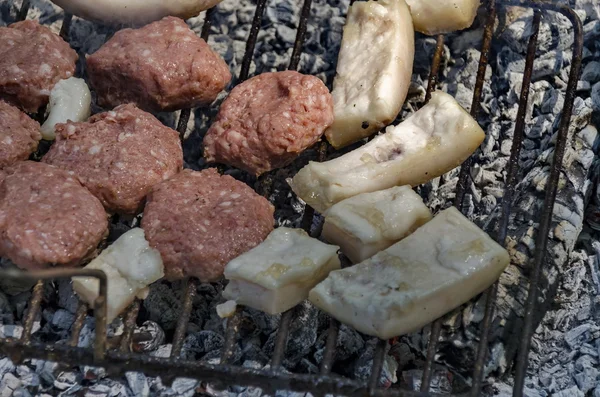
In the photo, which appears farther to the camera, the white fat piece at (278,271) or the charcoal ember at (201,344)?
the charcoal ember at (201,344)

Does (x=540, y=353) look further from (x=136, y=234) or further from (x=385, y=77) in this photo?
(x=136, y=234)

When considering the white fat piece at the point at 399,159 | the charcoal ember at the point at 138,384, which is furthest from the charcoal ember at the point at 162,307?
the white fat piece at the point at 399,159

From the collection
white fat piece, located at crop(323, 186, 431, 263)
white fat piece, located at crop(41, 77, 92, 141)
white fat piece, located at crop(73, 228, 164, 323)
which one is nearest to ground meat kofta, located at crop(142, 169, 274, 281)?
white fat piece, located at crop(73, 228, 164, 323)

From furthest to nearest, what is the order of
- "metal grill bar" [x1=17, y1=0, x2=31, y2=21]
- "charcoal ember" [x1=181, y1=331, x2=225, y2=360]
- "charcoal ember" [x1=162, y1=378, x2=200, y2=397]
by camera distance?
"metal grill bar" [x1=17, y1=0, x2=31, y2=21]
"charcoal ember" [x1=181, y1=331, x2=225, y2=360]
"charcoal ember" [x1=162, y1=378, x2=200, y2=397]

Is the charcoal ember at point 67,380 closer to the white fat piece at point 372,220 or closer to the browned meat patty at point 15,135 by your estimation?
the browned meat patty at point 15,135

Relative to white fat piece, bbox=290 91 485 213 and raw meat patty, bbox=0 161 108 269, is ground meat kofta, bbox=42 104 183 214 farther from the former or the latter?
white fat piece, bbox=290 91 485 213

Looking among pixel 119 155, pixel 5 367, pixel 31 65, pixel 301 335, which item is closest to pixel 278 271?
pixel 301 335
